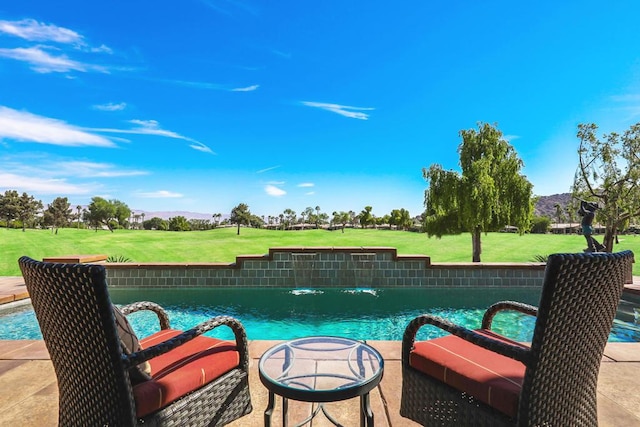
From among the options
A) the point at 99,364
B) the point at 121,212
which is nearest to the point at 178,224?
the point at 121,212

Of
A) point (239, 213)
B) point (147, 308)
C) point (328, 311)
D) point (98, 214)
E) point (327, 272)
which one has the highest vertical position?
point (239, 213)

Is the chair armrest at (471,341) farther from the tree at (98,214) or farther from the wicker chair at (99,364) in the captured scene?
the tree at (98,214)

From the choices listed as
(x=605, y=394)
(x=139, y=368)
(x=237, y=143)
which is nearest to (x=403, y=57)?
(x=605, y=394)

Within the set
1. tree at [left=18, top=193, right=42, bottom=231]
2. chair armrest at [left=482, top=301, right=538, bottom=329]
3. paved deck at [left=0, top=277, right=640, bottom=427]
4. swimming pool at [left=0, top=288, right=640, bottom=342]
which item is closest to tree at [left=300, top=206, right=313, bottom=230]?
tree at [left=18, top=193, right=42, bottom=231]

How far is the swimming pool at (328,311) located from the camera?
5184 mm

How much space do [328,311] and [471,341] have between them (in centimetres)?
502

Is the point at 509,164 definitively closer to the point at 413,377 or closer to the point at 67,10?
the point at 413,377

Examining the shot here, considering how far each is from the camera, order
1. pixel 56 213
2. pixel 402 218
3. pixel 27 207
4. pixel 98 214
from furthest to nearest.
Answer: pixel 402 218, pixel 27 207, pixel 98 214, pixel 56 213

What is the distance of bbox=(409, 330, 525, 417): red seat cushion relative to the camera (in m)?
1.44

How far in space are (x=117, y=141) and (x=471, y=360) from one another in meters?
36.5

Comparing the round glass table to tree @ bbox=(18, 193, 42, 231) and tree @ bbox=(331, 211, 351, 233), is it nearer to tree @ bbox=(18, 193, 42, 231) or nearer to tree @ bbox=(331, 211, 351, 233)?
tree @ bbox=(18, 193, 42, 231)

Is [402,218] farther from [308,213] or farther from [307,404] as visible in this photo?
[307,404]

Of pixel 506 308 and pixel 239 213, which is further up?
pixel 239 213

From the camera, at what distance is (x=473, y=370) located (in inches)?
63.2
